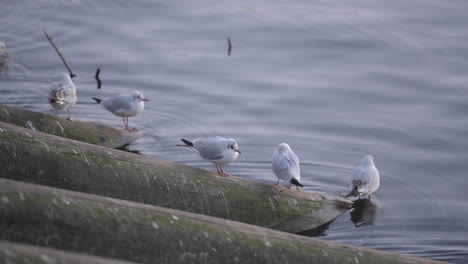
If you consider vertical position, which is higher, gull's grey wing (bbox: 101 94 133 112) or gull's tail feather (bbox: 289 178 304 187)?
gull's grey wing (bbox: 101 94 133 112)

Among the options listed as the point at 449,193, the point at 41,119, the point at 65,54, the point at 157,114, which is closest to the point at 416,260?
the point at 449,193

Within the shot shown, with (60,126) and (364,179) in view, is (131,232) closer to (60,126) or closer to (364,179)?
(60,126)

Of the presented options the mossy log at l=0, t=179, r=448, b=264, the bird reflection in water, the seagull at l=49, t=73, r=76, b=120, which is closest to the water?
the bird reflection in water

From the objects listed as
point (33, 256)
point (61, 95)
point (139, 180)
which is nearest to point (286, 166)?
point (139, 180)

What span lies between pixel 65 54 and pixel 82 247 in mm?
9731

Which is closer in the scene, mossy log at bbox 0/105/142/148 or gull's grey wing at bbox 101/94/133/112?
mossy log at bbox 0/105/142/148

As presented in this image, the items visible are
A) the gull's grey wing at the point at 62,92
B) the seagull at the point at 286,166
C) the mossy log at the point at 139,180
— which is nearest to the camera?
the mossy log at the point at 139,180

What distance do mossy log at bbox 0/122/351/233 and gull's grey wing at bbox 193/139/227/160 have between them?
114 centimetres

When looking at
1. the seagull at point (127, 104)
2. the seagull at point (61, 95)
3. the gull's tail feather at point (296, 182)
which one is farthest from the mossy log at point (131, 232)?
the seagull at point (127, 104)

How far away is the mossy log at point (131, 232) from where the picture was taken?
4051mm

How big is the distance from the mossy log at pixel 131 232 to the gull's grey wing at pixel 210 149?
247cm

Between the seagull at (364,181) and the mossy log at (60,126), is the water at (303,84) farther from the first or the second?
the mossy log at (60,126)

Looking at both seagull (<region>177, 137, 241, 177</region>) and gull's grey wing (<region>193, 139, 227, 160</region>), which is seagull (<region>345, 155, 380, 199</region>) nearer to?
seagull (<region>177, 137, 241, 177</region>)

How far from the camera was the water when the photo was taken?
334 inches
